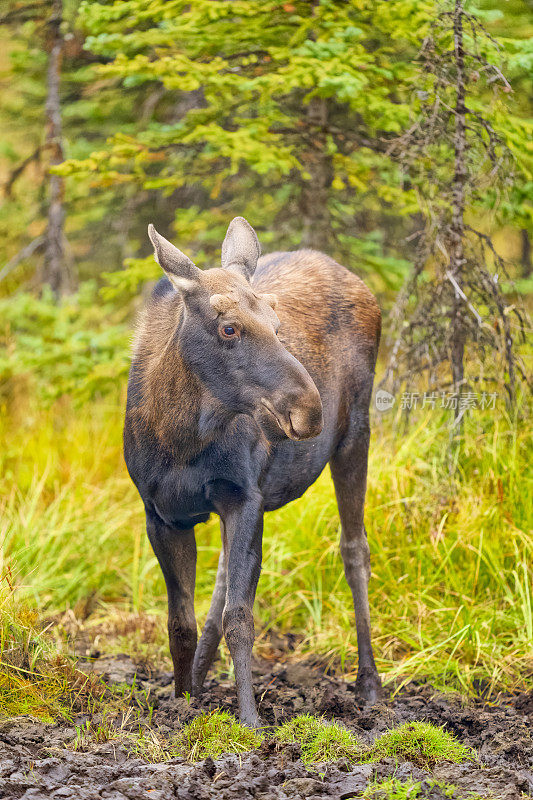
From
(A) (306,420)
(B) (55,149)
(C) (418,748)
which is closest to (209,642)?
(C) (418,748)

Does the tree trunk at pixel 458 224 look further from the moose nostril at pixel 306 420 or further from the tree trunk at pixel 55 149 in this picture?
the tree trunk at pixel 55 149

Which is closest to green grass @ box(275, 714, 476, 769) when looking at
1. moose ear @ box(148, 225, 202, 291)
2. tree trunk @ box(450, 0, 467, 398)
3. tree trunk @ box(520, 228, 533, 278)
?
moose ear @ box(148, 225, 202, 291)

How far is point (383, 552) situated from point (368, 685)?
1.21 m

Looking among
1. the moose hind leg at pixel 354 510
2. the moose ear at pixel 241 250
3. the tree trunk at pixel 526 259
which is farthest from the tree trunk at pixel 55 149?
the moose hind leg at pixel 354 510

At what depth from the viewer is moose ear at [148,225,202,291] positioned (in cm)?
409

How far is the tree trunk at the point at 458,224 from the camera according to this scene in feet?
21.0

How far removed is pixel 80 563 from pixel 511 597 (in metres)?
3.28

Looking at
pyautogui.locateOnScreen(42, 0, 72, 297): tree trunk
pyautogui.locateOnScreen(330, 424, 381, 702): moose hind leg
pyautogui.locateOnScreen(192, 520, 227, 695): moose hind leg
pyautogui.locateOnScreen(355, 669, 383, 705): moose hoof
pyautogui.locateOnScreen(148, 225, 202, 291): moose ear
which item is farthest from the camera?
pyautogui.locateOnScreen(42, 0, 72, 297): tree trunk

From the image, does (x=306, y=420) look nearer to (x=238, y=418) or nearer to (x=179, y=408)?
(x=238, y=418)

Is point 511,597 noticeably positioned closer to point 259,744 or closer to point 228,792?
point 259,744

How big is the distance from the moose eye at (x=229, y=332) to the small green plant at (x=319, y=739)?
1.80 m

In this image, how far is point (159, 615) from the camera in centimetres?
655

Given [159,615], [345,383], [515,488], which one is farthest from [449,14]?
[159,615]

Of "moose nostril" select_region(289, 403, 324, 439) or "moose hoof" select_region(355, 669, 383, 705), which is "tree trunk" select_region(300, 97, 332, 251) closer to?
"moose hoof" select_region(355, 669, 383, 705)
